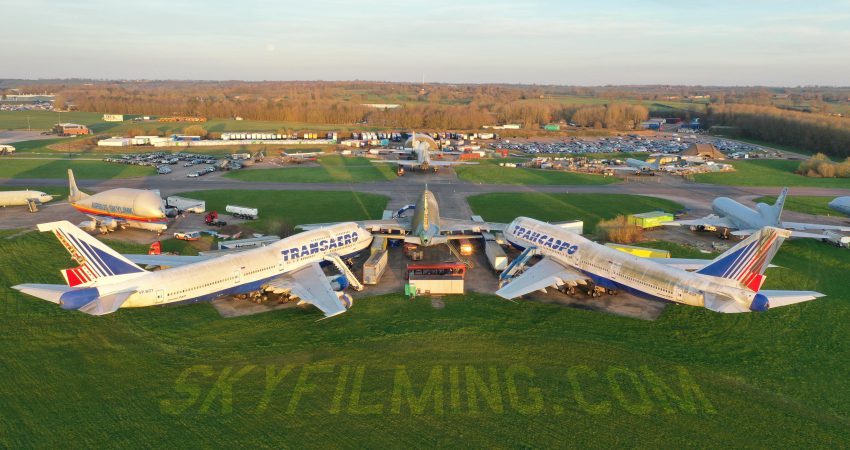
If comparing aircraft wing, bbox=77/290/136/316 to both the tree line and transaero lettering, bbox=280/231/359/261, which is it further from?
the tree line

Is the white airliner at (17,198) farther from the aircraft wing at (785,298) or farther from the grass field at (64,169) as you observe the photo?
A: the aircraft wing at (785,298)

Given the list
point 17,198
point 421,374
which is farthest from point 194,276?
point 17,198

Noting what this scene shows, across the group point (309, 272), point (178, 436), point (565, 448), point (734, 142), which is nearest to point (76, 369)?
point (178, 436)

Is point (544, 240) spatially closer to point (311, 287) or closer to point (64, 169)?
point (311, 287)

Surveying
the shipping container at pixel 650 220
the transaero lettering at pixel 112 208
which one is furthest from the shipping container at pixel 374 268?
the shipping container at pixel 650 220

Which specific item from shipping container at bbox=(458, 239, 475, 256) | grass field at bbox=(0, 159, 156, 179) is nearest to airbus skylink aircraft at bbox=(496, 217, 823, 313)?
shipping container at bbox=(458, 239, 475, 256)
